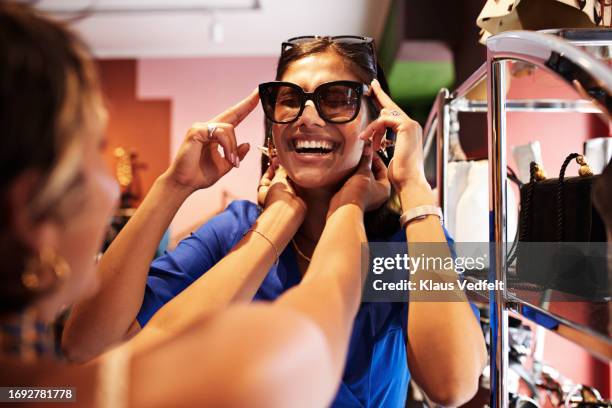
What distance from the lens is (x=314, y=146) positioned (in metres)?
1.09

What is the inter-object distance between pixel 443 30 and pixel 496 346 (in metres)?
2.87

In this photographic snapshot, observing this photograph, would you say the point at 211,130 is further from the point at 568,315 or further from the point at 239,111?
the point at 568,315

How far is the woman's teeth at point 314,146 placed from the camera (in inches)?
42.8

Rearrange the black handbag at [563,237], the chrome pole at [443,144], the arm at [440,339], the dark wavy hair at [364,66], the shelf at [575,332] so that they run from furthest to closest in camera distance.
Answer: the chrome pole at [443,144] < the dark wavy hair at [364,66] < the arm at [440,339] < the black handbag at [563,237] < the shelf at [575,332]

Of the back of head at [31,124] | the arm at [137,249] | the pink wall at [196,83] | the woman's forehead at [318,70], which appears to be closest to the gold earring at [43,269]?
the back of head at [31,124]

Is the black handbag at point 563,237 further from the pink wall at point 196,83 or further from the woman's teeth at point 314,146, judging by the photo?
the pink wall at point 196,83

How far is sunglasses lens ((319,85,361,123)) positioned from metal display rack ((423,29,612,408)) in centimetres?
26

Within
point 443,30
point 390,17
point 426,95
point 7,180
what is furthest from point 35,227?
point 426,95

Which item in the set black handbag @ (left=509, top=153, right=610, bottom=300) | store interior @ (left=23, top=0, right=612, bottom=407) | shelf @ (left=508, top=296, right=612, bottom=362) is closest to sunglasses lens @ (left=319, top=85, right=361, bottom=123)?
store interior @ (left=23, top=0, right=612, bottom=407)

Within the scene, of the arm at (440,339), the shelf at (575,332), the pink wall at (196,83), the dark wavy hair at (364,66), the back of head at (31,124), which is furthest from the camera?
the pink wall at (196,83)

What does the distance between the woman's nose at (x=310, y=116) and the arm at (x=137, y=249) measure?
147 mm

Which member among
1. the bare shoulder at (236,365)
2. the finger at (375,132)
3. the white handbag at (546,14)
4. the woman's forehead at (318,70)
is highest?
the white handbag at (546,14)

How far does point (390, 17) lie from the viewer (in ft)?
12.7

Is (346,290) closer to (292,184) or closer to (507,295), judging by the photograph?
(507,295)
